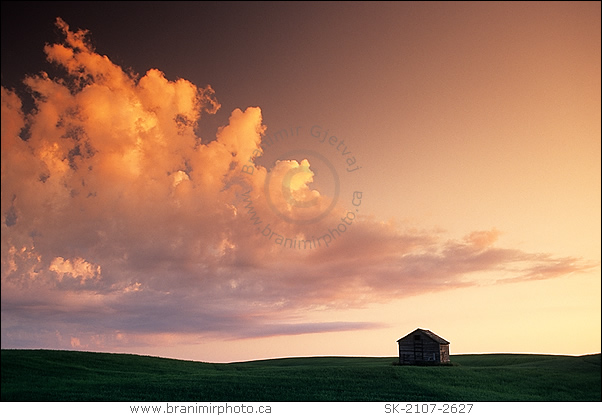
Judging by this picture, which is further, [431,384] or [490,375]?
[490,375]

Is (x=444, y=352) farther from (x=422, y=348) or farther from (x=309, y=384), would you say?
(x=309, y=384)

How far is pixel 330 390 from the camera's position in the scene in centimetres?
3672

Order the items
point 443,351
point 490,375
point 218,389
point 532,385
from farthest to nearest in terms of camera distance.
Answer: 1. point 443,351
2. point 490,375
3. point 532,385
4. point 218,389

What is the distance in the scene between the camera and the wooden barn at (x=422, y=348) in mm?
55375

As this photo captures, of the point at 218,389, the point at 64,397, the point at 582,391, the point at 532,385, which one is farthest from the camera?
the point at 532,385

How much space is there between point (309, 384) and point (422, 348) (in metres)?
22.3

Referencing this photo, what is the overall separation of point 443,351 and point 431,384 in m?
17.9

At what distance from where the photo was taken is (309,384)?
39094 millimetres

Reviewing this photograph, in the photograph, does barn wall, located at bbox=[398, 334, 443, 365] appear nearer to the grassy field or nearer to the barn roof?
the barn roof

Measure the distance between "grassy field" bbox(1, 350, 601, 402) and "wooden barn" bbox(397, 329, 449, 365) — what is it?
657 cm

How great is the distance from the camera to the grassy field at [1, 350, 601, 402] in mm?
34531
